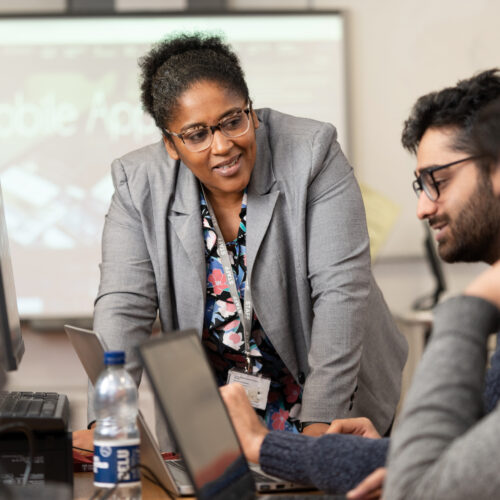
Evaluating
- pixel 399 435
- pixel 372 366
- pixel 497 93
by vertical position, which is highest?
pixel 497 93

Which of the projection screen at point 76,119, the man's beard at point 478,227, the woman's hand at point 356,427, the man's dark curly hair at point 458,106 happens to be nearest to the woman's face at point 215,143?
the man's dark curly hair at point 458,106

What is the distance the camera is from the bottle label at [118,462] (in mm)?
1153

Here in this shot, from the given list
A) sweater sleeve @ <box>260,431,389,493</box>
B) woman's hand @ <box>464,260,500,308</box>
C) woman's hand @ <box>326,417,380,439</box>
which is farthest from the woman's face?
woman's hand @ <box>464,260,500,308</box>

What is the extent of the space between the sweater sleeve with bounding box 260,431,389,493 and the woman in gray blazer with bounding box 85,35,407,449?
1.52 feet

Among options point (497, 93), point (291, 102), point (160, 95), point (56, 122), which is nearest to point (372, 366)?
point (497, 93)

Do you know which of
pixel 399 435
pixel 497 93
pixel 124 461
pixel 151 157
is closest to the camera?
pixel 399 435

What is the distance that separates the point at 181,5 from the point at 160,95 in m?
2.20

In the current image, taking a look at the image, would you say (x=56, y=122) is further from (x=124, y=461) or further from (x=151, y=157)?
(x=124, y=461)

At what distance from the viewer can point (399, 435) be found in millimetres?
922

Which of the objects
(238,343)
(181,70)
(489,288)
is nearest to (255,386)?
(238,343)

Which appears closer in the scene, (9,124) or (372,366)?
(372,366)

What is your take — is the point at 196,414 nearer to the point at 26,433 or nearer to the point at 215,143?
the point at 26,433

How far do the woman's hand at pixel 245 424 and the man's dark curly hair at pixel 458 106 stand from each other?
67cm

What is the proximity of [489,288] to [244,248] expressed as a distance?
0.96 m
